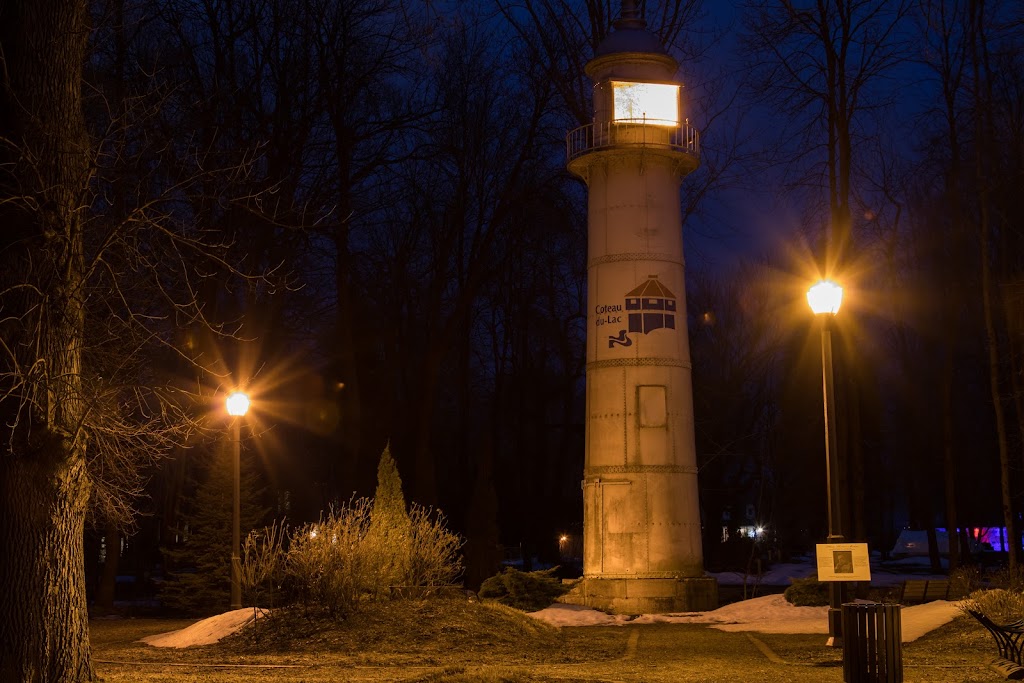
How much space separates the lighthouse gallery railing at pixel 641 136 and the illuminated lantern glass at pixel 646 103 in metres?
0.16

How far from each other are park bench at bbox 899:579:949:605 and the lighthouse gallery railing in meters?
12.0

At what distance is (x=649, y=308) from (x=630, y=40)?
700cm

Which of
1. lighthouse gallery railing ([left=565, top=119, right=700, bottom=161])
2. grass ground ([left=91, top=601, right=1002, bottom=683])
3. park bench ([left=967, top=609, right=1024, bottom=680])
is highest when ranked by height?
lighthouse gallery railing ([left=565, top=119, right=700, bottom=161])

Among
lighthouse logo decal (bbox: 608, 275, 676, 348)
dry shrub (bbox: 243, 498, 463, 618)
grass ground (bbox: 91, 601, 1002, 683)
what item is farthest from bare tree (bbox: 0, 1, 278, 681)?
lighthouse logo decal (bbox: 608, 275, 676, 348)

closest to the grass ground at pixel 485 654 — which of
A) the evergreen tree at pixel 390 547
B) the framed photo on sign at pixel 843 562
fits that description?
the evergreen tree at pixel 390 547

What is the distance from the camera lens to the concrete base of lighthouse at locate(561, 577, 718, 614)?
28.3 meters

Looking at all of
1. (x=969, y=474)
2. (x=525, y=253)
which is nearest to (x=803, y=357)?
(x=969, y=474)

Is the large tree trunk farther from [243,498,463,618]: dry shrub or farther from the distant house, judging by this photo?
the distant house

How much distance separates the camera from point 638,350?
29.3 m

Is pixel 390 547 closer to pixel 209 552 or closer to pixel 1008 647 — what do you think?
pixel 1008 647

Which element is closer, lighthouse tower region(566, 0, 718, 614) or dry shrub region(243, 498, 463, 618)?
dry shrub region(243, 498, 463, 618)

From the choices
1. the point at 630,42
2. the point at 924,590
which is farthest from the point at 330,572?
the point at 630,42

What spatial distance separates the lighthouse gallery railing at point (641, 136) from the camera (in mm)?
30344

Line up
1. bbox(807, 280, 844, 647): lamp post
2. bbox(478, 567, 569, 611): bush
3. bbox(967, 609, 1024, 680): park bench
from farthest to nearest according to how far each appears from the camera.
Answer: bbox(478, 567, 569, 611): bush, bbox(807, 280, 844, 647): lamp post, bbox(967, 609, 1024, 680): park bench
